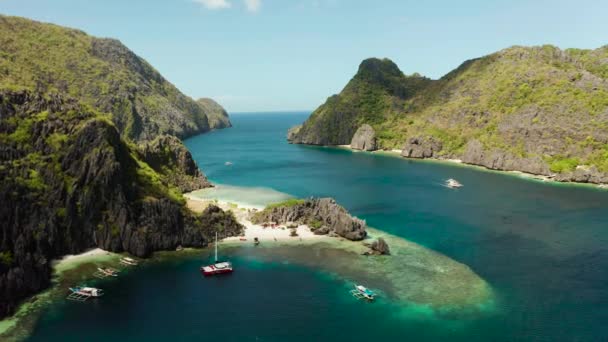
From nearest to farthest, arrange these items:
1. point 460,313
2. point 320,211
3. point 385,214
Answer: point 460,313
point 320,211
point 385,214

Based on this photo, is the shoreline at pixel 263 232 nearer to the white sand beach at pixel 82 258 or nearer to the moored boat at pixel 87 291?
the white sand beach at pixel 82 258

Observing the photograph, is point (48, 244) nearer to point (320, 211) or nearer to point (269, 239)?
point (269, 239)

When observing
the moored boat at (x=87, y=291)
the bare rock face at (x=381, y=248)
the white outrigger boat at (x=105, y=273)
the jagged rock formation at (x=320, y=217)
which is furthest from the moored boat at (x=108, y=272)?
the bare rock face at (x=381, y=248)

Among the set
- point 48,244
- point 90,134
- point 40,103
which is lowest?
point 48,244

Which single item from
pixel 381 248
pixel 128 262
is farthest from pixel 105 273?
pixel 381 248

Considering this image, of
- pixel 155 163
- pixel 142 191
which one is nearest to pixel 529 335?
pixel 142 191

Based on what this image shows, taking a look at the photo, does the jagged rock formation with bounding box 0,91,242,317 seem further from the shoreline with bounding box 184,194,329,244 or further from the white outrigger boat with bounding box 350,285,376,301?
the white outrigger boat with bounding box 350,285,376,301

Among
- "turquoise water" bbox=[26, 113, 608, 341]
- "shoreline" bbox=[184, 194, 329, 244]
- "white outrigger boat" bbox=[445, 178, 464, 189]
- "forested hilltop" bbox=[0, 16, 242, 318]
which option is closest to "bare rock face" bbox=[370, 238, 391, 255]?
"turquoise water" bbox=[26, 113, 608, 341]
